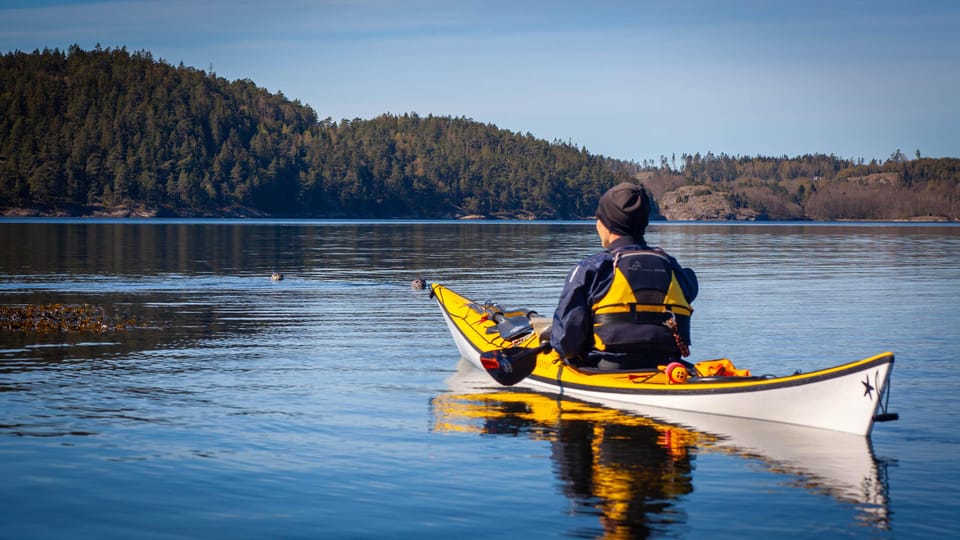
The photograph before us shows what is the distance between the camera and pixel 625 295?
12320 mm

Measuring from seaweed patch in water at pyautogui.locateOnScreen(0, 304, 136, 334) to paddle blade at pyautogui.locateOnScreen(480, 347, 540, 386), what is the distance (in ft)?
35.4

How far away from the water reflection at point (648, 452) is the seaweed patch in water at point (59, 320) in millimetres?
10739

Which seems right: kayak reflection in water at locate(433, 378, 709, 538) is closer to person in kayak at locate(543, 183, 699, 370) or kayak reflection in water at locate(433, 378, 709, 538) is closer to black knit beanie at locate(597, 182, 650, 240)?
person in kayak at locate(543, 183, 699, 370)

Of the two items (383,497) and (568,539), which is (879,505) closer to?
(568,539)

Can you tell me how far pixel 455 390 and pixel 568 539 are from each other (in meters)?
7.40

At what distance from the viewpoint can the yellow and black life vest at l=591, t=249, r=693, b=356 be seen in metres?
12.3

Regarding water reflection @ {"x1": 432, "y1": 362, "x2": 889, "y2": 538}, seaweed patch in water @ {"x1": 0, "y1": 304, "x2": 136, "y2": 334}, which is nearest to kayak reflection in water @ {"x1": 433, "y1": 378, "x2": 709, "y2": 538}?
water reflection @ {"x1": 432, "y1": 362, "x2": 889, "y2": 538}

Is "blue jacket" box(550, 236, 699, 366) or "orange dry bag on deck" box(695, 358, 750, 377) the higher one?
"blue jacket" box(550, 236, 699, 366)

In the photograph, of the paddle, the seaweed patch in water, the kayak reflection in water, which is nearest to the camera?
the kayak reflection in water

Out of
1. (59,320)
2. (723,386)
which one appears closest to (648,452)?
(723,386)

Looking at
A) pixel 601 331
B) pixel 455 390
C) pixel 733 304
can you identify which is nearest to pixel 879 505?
pixel 601 331

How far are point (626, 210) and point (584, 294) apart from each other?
1155mm

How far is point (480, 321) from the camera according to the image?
17906mm

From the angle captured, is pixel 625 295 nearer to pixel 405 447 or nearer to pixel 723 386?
pixel 723 386
